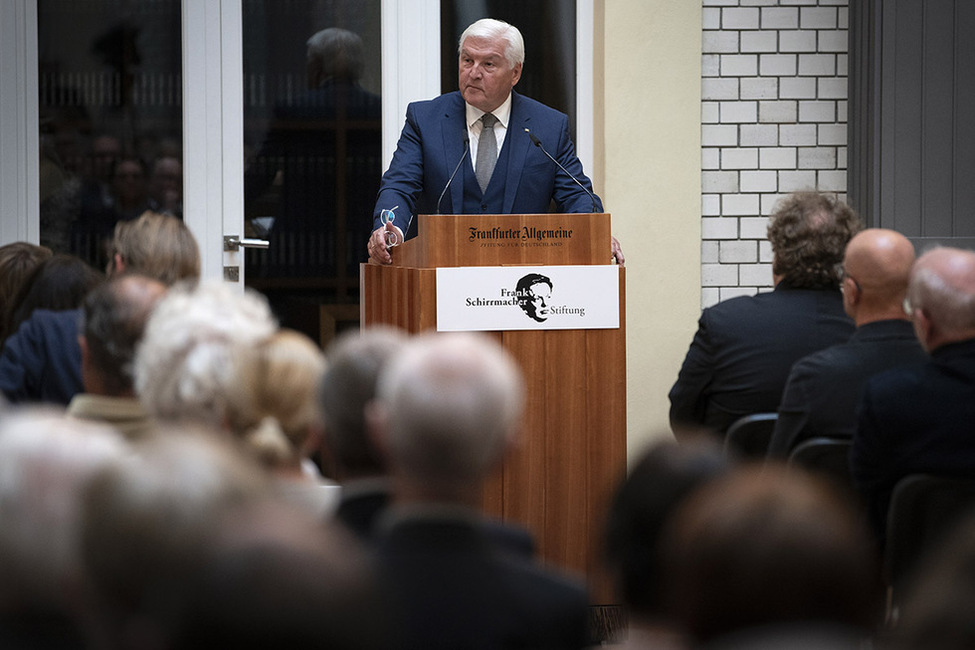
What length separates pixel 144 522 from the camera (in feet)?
3.77

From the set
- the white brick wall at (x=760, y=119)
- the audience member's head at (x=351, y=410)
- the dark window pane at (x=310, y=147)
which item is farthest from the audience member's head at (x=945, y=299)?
the dark window pane at (x=310, y=147)

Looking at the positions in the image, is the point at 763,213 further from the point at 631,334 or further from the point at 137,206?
the point at 137,206

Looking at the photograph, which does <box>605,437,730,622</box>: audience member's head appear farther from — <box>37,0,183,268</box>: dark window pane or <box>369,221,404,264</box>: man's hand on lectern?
<box>37,0,183,268</box>: dark window pane

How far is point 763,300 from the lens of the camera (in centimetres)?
363

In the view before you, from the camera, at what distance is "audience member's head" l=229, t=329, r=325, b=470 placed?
1.94 metres

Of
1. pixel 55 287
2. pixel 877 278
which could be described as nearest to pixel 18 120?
pixel 55 287

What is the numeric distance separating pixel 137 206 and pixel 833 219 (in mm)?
3565

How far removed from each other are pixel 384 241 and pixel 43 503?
2959 millimetres

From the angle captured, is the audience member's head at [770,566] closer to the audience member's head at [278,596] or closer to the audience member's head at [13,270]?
the audience member's head at [278,596]

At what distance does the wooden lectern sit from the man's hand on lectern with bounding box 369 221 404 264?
0.57 meters

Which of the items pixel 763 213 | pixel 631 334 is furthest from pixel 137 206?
pixel 763 213

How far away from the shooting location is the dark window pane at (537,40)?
6.00 metres

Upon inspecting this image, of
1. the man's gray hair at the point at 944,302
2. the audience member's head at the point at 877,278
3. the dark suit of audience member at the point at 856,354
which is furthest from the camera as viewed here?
the audience member's head at the point at 877,278

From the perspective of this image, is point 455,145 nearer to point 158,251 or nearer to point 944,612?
point 158,251
